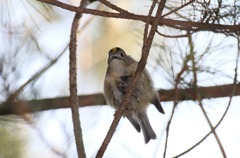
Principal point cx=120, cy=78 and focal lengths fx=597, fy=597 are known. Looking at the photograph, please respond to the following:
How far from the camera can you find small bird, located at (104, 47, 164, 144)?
3.14m

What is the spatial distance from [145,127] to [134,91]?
0.28 metres

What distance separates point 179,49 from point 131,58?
0.88 metres

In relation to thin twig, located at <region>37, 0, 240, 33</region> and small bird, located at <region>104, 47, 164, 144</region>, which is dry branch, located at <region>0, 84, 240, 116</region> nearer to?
small bird, located at <region>104, 47, 164, 144</region>

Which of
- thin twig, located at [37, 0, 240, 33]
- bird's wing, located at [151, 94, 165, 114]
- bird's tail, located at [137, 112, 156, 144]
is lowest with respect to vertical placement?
bird's tail, located at [137, 112, 156, 144]

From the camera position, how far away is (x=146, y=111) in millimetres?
3324

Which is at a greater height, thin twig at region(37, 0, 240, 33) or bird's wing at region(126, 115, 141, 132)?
thin twig at region(37, 0, 240, 33)

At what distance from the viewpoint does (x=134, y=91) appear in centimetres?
318

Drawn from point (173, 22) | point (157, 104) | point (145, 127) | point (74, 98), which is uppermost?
point (173, 22)

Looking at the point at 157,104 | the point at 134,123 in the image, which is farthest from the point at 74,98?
the point at 134,123

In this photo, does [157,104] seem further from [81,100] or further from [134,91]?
[81,100]

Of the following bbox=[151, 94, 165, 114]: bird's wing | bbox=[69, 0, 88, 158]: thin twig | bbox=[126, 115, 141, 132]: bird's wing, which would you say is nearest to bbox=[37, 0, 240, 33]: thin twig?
bbox=[69, 0, 88, 158]: thin twig

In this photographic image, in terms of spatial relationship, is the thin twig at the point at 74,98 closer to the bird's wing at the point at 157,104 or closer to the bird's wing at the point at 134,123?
the bird's wing at the point at 157,104

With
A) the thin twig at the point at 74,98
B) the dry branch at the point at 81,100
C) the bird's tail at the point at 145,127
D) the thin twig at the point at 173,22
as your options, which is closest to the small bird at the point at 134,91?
the bird's tail at the point at 145,127

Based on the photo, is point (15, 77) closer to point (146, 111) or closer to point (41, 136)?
point (41, 136)
